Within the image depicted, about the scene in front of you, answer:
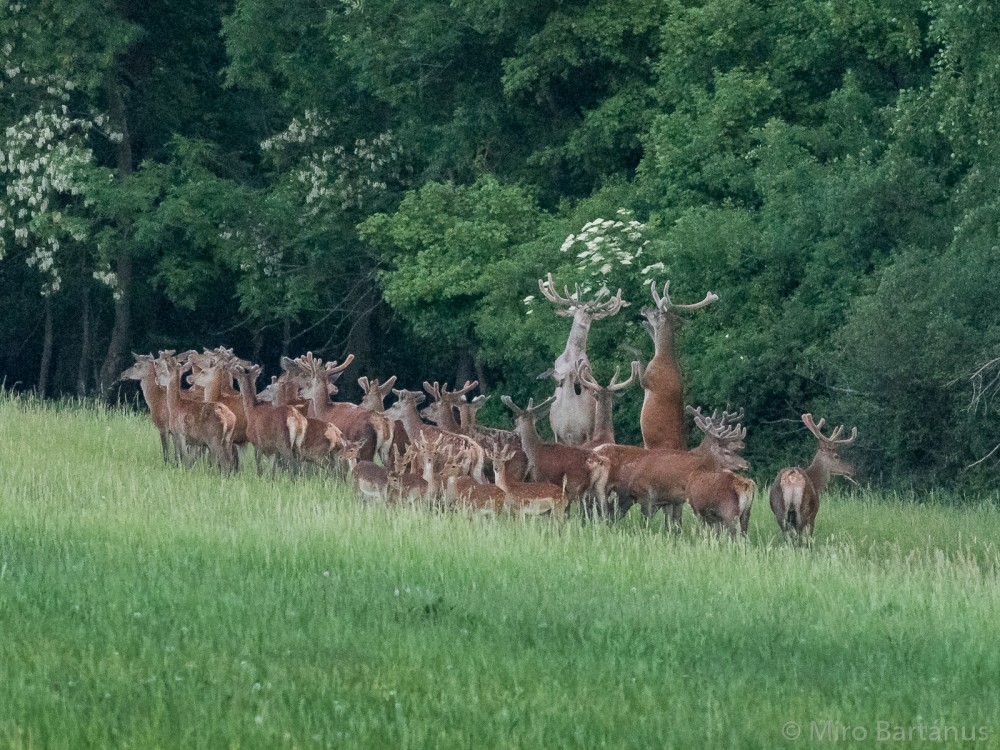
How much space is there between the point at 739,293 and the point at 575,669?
16.6m

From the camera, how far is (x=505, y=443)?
50.4 feet

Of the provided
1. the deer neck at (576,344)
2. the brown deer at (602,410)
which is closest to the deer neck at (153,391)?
the deer neck at (576,344)

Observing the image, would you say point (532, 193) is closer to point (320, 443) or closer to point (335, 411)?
point (335, 411)

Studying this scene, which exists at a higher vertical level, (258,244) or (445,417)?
(258,244)

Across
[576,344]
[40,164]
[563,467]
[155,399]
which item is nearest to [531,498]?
[563,467]

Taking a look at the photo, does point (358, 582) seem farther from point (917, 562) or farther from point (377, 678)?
point (917, 562)

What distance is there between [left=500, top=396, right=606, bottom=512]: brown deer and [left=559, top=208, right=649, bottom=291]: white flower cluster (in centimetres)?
1015

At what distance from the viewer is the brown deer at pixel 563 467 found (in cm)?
1475

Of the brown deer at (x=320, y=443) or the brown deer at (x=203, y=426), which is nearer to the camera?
the brown deer at (x=320, y=443)

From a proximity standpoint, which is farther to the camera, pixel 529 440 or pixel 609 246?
pixel 609 246

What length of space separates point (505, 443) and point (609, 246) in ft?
34.6

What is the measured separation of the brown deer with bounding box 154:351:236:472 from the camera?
1731cm

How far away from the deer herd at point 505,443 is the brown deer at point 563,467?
0.01 m

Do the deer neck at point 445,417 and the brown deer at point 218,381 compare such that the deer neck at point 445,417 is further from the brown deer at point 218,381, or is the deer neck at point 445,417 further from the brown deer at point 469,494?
the brown deer at point 469,494
